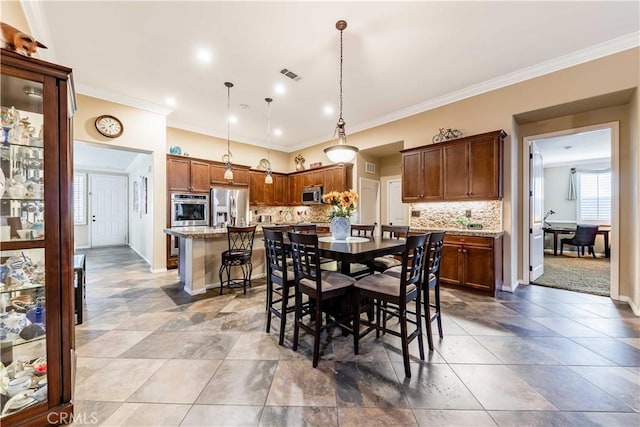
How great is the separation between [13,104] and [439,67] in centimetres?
421

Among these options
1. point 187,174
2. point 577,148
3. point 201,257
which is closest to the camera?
point 201,257

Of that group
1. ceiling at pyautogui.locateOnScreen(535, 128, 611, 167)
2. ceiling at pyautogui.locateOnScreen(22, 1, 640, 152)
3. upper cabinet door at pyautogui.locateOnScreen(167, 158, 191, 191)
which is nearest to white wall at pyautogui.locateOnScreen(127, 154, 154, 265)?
upper cabinet door at pyautogui.locateOnScreen(167, 158, 191, 191)

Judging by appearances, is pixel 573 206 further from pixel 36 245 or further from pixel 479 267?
pixel 36 245

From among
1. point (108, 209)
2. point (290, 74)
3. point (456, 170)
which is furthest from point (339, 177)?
point (108, 209)

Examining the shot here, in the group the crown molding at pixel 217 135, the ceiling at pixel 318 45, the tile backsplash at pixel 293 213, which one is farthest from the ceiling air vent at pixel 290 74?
the tile backsplash at pixel 293 213

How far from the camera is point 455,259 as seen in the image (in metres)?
3.78

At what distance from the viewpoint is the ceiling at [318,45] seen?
2412 mm

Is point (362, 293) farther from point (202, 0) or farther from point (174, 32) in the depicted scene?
point (174, 32)

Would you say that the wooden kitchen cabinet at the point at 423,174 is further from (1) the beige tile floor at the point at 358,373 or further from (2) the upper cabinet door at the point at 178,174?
(2) the upper cabinet door at the point at 178,174

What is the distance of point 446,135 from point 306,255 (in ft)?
11.7

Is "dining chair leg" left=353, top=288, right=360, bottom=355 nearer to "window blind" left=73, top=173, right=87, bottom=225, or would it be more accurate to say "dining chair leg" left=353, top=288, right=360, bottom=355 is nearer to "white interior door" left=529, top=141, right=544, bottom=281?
"white interior door" left=529, top=141, right=544, bottom=281

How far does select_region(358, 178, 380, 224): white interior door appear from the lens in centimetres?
591

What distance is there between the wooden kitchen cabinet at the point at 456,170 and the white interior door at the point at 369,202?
4.59ft

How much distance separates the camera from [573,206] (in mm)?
7480
